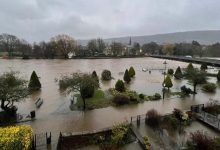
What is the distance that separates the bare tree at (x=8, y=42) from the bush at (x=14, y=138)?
323ft

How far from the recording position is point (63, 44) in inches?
3494

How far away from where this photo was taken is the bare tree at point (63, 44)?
88188mm

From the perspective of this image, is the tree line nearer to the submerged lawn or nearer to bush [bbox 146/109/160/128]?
the submerged lawn

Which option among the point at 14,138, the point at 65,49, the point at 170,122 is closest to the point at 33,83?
the point at 170,122

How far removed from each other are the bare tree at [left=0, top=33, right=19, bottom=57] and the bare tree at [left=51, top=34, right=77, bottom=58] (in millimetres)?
24274

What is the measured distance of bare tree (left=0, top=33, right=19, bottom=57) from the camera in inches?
4067

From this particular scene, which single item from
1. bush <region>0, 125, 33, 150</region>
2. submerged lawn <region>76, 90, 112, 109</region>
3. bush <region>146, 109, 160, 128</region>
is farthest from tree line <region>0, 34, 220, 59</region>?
bush <region>0, 125, 33, 150</region>

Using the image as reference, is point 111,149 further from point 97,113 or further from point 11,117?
point 11,117

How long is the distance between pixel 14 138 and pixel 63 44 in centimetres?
8112

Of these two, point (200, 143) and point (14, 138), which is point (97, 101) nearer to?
point (200, 143)

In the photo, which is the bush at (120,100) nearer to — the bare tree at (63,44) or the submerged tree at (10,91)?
the submerged tree at (10,91)

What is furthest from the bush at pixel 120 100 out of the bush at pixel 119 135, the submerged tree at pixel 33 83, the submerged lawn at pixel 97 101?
the submerged tree at pixel 33 83

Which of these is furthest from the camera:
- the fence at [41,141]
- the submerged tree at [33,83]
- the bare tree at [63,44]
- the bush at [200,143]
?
the bare tree at [63,44]

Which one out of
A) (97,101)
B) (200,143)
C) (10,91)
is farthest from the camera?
(97,101)
